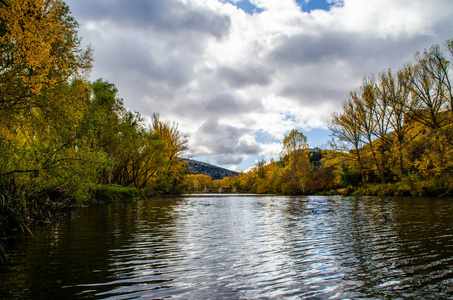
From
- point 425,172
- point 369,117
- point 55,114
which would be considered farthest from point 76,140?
point 369,117

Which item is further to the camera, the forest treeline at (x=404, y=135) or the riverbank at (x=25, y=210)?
the forest treeline at (x=404, y=135)

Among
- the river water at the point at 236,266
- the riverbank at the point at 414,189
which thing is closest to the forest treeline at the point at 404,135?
the riverbank at the point at 414,189

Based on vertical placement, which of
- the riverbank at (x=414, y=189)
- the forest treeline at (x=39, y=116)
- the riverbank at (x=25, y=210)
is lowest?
the riverbank at (x=414, y=189)

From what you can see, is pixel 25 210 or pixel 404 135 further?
pixel 404 135

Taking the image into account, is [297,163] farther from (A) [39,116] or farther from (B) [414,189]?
(A) [39,116]

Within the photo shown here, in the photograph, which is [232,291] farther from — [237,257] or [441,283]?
[441,283]

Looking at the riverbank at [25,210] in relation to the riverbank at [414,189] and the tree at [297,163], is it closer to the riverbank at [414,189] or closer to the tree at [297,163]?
the riverbank at [414,189]

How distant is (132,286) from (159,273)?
0.69 m

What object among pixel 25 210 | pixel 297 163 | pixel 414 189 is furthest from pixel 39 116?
pixel 297 163

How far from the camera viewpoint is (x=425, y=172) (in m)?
29.3

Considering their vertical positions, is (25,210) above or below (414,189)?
above

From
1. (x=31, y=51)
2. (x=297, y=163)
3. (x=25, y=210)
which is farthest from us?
(x=297, y=163)

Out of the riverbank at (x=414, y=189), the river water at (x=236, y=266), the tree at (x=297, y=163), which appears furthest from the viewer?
the tree at (x=297, y=163)

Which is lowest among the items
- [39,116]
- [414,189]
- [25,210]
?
[414,189]
